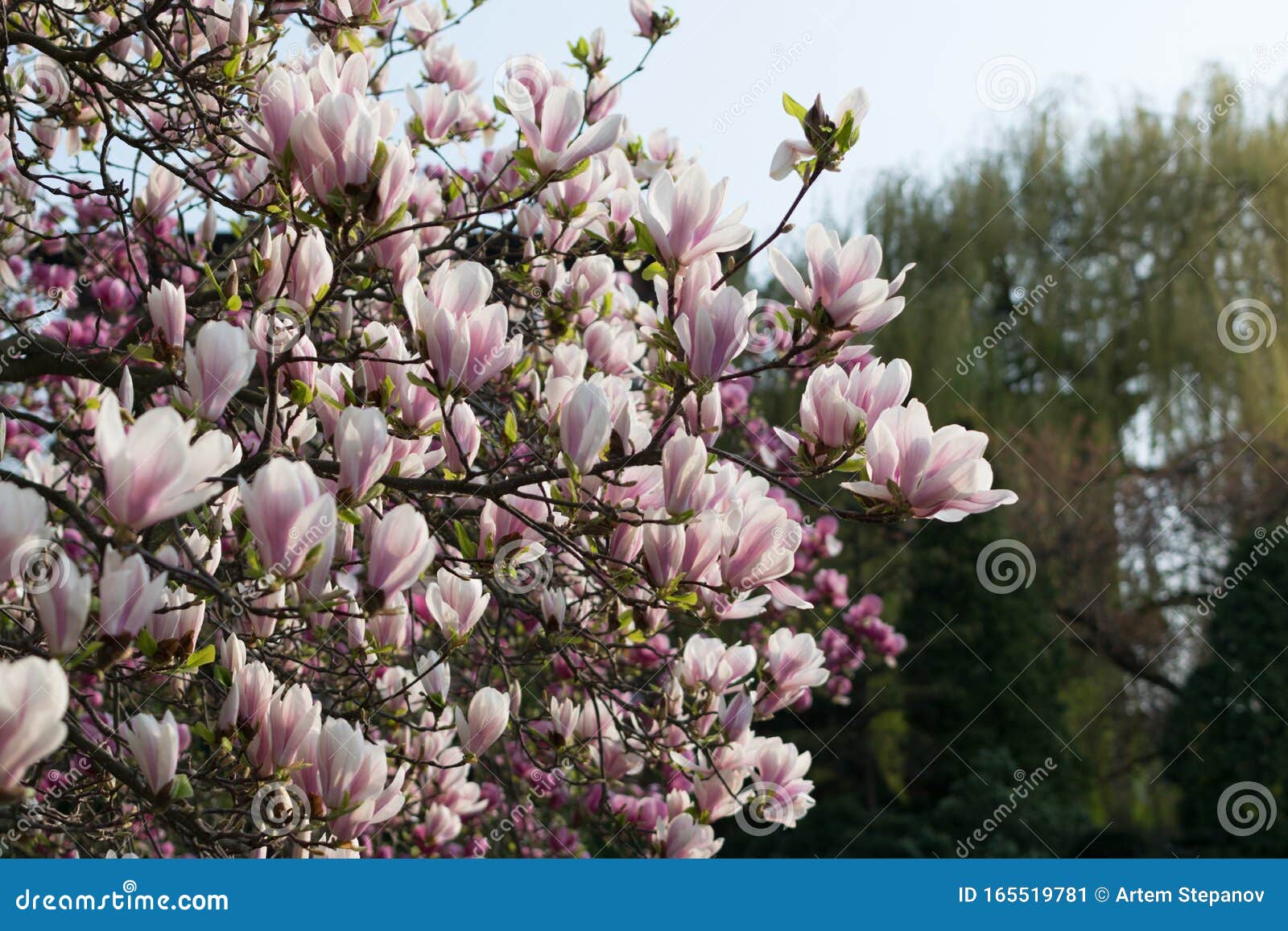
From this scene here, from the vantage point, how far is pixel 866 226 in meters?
14.7

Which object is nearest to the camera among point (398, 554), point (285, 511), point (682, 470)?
point (285, 511)

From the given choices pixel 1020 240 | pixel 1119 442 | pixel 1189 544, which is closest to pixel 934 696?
pixel 1189 544

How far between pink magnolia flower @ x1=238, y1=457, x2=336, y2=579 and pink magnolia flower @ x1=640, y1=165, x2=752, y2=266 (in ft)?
2.06

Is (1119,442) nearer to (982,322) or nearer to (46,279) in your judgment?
(982,322)

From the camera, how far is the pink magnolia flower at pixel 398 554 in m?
1.30

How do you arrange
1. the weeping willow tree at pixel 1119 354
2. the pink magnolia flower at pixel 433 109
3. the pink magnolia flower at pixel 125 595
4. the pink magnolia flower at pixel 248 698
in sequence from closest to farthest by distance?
the pink magnolia flower at pixel 125 595 → the pink magnolia flower at pixel 248 698 → the pink magnolia flower at pixel 433 109 → the weeping willow tree at pixel 1119 354

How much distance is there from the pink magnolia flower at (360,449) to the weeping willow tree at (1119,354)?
893 centimetres

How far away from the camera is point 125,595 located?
1.16m

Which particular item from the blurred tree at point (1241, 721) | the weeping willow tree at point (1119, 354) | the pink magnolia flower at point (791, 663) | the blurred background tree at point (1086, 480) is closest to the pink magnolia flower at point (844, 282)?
the pink magnolia flower at point (791, 663)

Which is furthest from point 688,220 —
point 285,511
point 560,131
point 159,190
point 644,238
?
point 159,190

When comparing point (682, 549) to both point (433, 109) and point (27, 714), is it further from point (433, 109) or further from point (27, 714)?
point (433, 109)

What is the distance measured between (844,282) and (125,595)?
0.97 metres

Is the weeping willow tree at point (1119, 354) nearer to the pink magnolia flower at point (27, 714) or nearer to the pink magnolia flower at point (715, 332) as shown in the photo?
the pink magnolia flower at point (715, 332)

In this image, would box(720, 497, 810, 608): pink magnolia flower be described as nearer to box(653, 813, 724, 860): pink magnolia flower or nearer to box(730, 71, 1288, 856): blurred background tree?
box(653, 813, 724, 860): pink magnolia flower
